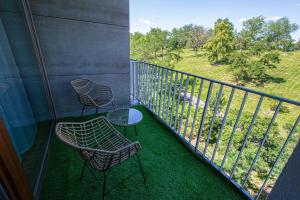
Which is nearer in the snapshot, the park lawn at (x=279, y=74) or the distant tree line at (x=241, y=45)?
the park lawn at (x=279, y=74)

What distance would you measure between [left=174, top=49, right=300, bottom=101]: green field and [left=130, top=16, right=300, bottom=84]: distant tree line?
75cm

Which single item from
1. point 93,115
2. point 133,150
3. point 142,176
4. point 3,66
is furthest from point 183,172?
point 3,66

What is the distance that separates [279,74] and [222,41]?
714 cm

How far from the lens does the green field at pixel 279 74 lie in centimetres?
1361

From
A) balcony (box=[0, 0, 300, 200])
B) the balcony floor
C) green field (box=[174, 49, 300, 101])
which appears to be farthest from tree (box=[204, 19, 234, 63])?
the balcony floor

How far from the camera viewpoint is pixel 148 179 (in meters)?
1.61

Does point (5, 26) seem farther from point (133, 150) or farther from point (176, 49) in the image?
point (176, 49)

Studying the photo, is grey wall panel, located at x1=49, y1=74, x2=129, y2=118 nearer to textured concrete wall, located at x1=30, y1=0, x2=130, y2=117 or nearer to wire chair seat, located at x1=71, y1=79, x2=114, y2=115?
textured concrete wall, located at x1=30, y1=0, x2=130, y2=117

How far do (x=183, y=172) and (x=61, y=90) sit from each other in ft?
8.31

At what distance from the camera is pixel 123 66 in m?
3.02

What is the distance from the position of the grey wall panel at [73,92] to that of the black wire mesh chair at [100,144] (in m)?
1.32

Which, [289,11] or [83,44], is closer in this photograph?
[83,44]

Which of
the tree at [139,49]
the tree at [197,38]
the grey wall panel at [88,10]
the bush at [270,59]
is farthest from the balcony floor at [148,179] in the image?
the tree at [197,38]

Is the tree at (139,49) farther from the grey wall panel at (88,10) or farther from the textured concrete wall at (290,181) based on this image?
the textured concrete wall at (290,181)
